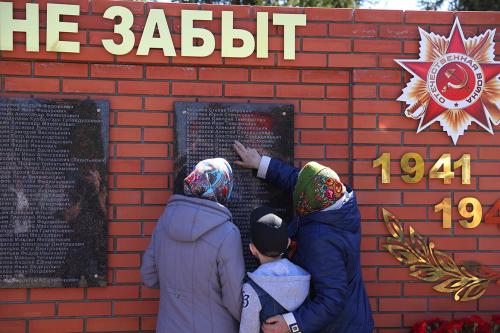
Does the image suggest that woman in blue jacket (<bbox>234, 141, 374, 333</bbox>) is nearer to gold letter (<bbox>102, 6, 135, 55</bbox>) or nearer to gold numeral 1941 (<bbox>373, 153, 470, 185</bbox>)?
gold numeral 1941 (<bbox>373, 153, 470, 185</bbox>)

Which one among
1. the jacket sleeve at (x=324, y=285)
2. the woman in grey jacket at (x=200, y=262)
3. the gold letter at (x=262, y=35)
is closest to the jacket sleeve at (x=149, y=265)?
the woman in grey jacket at (x=200, y=262)

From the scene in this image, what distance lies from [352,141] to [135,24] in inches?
65.3

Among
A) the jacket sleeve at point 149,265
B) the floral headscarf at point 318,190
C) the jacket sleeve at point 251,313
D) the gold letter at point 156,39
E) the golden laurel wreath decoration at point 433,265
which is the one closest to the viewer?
the jacket sleeve at point 251,313

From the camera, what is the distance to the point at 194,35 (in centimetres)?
231

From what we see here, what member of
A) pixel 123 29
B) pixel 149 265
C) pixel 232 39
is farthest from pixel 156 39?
pixel 149 265

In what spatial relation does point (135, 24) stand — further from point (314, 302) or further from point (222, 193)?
point (314, 302)

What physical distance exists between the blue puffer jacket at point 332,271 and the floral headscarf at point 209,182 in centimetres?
45

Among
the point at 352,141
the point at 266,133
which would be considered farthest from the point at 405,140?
the point at 266,133

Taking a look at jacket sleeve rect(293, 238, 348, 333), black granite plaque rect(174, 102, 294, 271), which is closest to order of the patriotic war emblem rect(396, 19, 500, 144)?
black granite plaque rect(174, 102, 294, 271)

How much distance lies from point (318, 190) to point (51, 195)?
1.68m

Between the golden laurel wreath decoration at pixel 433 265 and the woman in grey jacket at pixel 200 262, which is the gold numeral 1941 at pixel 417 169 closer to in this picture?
the golden laurel wreath decoration at pixel 433 265

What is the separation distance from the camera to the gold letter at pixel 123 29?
7.47 feet

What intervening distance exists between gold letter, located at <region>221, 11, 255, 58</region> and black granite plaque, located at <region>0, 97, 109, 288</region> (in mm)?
960

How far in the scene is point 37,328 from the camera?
225 centimetres
